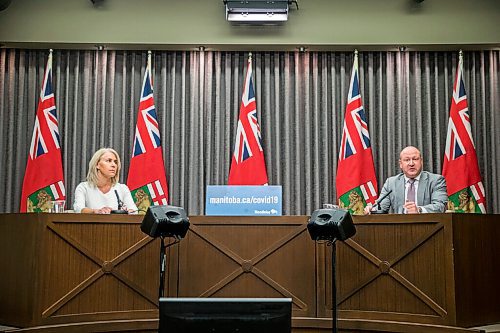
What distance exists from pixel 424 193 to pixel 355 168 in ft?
5.30

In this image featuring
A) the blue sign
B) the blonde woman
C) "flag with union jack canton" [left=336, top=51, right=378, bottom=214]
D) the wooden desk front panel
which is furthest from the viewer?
"flag with union jack canton" [left=336, top=51, right=378, bottom=214]

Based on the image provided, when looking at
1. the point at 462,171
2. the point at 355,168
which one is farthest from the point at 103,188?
the point at 462,171

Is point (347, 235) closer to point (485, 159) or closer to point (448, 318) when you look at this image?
point (448, 318)

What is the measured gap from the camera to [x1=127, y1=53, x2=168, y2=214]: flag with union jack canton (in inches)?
280

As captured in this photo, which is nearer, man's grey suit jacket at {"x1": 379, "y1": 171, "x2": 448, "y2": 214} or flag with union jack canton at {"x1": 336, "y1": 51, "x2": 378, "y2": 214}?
man's grey suit jacket at {"x1": 379, "y1": 171, "x2": 448, "y2": 214}

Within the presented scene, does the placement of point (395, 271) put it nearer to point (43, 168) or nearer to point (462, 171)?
point (462, 171)

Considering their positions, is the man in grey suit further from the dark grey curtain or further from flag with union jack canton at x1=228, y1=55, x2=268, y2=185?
flag with union jack canton at x1=228, y1=55, x2=268, y2=185

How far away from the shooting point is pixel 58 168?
7.12 meters

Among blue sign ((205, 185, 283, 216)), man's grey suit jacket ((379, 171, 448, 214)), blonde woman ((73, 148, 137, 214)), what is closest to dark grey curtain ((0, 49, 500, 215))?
man's grey suit jacket ((379, 171, 448, 214))

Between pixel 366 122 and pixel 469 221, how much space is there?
113 inches

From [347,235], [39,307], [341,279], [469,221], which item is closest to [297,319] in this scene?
[341,279]

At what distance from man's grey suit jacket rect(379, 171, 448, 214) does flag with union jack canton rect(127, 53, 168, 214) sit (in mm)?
2612

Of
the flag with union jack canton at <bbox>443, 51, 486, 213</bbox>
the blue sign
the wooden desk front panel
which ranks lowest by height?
the wooden desk front panel

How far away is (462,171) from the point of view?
6984 millimetres
